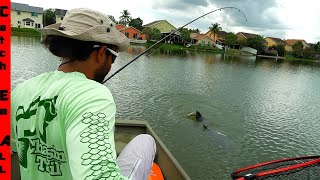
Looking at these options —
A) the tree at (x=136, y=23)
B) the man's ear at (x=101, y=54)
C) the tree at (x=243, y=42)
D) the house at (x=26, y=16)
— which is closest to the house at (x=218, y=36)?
the tree at (x=243, y=42)

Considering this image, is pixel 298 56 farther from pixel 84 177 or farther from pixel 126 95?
pixel 84 177

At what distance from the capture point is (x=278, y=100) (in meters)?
19.0

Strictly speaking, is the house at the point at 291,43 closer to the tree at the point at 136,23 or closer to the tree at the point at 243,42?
the tree at the point at 243,42

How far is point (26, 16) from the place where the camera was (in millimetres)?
71438

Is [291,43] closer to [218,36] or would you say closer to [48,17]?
[218,36]

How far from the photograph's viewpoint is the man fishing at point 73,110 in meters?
1.00

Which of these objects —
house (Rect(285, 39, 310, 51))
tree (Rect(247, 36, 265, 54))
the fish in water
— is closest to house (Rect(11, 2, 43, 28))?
tree (Rect(247, 36, 265, 54))

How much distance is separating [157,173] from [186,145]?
19.2ft

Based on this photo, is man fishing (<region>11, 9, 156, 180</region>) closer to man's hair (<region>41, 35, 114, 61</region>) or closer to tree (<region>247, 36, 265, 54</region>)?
man's hair (<region>41, 35, 114, 61</region>)

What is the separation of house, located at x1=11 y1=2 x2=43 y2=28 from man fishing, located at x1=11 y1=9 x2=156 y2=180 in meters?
75.4

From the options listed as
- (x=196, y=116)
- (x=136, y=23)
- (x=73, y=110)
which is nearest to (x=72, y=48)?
(x=73, y=110)

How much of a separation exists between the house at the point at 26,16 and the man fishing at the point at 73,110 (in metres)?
75.4

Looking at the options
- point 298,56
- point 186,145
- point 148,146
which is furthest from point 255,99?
point 298,56

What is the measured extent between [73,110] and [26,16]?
264 ft
